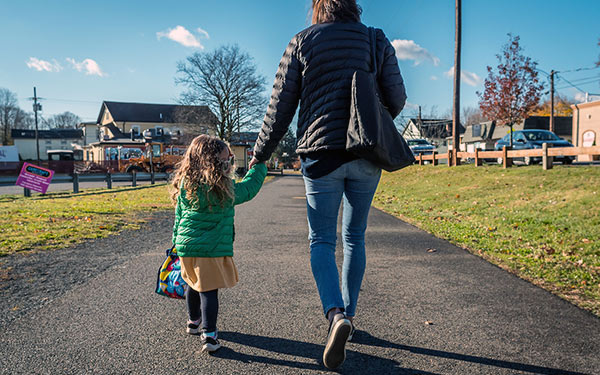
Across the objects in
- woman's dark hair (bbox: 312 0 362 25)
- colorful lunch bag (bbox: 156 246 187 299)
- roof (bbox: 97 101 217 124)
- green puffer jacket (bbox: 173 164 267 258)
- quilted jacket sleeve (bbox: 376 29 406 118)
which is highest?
roof (bbox: 97 101 217 124)

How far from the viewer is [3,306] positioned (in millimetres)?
3672

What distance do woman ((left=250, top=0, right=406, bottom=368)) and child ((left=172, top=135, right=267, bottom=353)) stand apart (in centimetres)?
34

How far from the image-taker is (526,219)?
26.7 feet

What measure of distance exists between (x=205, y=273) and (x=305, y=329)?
814 mm

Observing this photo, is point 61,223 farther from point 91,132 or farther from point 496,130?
point 91,132

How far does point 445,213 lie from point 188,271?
28.0 ft

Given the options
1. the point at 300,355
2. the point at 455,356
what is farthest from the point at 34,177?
the point at 455,356

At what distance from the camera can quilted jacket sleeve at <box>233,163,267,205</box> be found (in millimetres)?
3076

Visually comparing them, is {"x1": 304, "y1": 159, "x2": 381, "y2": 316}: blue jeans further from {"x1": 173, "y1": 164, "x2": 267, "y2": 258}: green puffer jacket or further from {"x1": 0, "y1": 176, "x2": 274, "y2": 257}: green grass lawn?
{"x1": 0, "y1": 176, "x2": 274, "y2": 257}: green grass lawn

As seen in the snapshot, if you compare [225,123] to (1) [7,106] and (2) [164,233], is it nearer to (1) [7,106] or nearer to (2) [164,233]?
(2) [164,233]

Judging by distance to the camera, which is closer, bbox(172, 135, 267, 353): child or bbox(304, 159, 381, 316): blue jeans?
bbox(304, 159, 381, 316): blue jeans

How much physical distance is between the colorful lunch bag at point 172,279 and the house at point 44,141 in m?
95.6

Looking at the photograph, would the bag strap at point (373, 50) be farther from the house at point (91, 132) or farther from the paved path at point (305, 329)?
the house at point (91, 132)

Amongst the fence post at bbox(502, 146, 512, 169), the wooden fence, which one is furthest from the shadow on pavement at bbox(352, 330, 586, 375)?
the fence post at bbox(502, 146, 512, 169)
